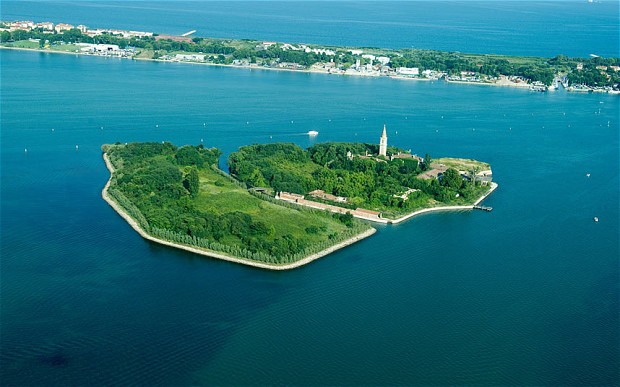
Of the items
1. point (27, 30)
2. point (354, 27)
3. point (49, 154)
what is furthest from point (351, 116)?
point (354, 27)

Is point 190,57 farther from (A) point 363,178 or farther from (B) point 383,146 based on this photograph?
(A) point 363,178

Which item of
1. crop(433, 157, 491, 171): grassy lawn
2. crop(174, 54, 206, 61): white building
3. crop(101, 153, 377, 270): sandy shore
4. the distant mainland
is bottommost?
crop(101, 153, 377, 270): sandy shore

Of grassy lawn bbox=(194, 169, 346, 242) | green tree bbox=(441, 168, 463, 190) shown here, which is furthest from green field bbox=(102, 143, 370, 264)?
green tree bbox=(441, 168, 463, 190)

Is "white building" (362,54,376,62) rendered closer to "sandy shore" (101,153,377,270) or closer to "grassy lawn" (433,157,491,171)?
"grassy lawn" (433,157,491,171)

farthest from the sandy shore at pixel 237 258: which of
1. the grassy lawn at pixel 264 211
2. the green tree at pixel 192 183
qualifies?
the green tree at pixel 192 183

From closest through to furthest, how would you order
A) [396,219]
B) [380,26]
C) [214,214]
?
[214,214]
[396,219]
[380,26]

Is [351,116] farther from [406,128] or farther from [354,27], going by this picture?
[354,27]

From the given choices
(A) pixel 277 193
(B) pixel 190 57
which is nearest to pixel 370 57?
(B) pixel 190 57
